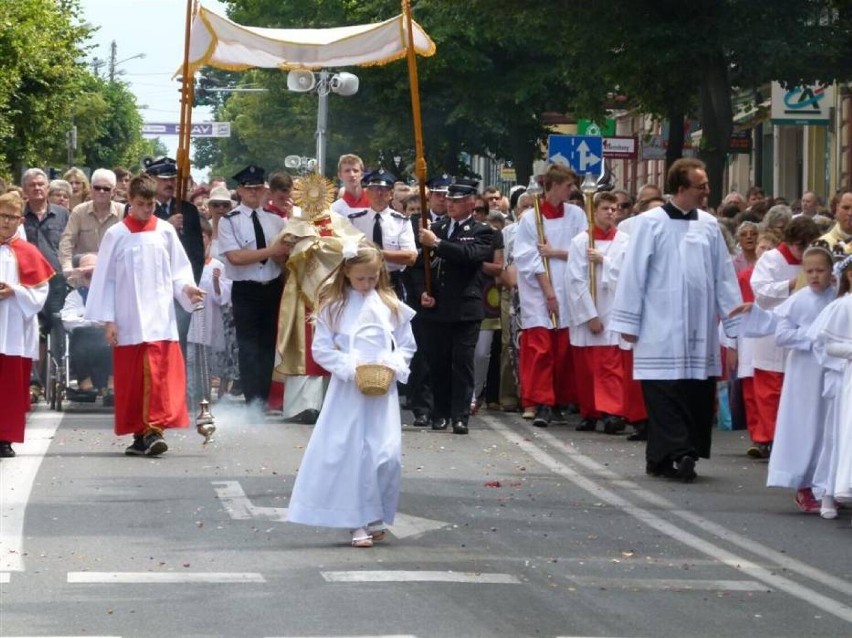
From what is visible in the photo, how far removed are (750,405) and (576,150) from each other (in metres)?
15.5

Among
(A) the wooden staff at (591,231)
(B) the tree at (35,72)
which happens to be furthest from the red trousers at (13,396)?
(B) the tree at (35,72)

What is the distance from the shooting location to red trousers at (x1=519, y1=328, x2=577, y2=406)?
1838 cm

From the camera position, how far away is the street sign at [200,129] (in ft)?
210

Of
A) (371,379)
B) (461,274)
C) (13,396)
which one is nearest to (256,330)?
(461,274)

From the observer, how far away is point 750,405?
1658cm

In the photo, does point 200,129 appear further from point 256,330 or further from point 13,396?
point 13,396

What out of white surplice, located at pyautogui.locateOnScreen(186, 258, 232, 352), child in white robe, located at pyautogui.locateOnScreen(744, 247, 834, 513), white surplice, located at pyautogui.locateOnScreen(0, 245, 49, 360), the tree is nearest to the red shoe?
child in white robe, located at pyautogui.locateOnScreen(744, 247, 834, 513)

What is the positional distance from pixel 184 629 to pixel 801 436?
5.73 metres

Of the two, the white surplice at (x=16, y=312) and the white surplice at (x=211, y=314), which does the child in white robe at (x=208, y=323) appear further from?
the white surplice at (x=16, y=312)

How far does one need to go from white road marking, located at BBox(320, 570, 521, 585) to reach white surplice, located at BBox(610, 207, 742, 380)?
4921 mm

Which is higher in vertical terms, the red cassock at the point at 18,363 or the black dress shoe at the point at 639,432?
the red cassock at the point at 18,363

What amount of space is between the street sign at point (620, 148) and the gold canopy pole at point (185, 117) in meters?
19.5

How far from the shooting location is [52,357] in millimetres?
19078

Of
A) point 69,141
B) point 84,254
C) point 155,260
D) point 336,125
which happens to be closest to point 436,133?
point 336,125
